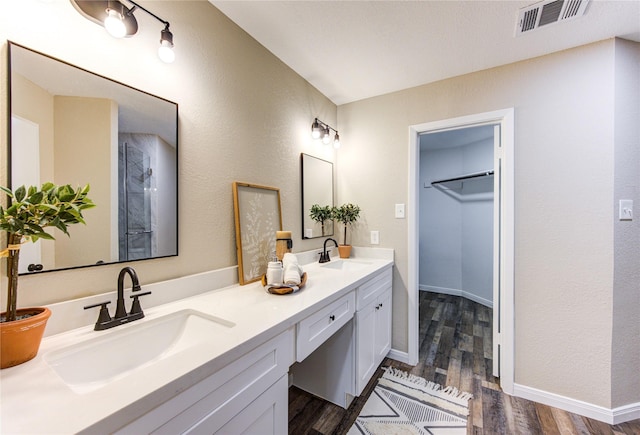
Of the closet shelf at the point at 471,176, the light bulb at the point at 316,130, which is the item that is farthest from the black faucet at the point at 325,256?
the closet shelf at the point at 471,176

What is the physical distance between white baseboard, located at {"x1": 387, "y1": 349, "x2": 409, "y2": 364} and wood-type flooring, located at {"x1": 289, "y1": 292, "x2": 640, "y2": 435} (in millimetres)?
37

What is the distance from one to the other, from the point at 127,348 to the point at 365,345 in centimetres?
137

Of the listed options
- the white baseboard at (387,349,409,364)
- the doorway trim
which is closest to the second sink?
the white baseboard at (387,349,409,364)

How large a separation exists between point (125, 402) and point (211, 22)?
5.48 ft

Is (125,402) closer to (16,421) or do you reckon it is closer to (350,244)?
(16,421)

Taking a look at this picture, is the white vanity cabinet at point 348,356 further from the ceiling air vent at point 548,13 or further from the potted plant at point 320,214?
the ceiling air vent at point 548,13

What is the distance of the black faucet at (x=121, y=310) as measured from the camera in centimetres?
93

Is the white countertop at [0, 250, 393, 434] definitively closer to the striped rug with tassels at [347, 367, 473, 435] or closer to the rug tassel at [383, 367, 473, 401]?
the striped rug with tassels at [347, 367, 473, 435]

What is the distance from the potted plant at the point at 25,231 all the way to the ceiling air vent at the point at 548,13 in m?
2.18

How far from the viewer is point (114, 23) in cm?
92

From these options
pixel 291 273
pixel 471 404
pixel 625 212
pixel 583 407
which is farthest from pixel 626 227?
pixel 291 273

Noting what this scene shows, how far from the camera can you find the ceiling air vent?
1.33 m

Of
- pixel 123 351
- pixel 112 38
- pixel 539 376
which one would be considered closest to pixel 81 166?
pixel 112 38

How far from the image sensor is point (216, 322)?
1.02 meters
